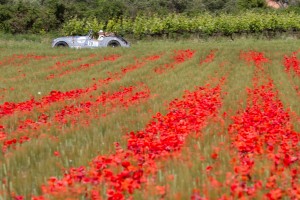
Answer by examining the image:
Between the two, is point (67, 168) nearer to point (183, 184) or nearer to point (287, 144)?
point (183, 184)

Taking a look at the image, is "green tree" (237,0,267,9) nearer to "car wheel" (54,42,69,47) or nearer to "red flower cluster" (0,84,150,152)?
"car wheel" (54,42,69,47)

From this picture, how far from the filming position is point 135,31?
43969 millimetres

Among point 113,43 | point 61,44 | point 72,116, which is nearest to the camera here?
point 72,116

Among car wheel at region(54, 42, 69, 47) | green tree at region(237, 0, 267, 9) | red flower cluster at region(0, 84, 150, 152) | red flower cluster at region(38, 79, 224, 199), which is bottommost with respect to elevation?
red flower cluster at region(0, 84, 150, 152)

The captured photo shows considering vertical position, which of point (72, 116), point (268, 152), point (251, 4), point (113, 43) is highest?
point (251, 4)

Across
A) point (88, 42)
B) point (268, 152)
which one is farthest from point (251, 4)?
point (268, 152)

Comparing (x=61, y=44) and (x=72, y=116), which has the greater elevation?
(x=61, y=44)

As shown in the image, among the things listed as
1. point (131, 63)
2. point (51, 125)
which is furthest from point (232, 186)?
point (131, 63)

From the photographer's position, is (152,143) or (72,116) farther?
(72,116)

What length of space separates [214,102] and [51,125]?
3.12m

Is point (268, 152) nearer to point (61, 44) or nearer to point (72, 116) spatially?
point (72, 116)

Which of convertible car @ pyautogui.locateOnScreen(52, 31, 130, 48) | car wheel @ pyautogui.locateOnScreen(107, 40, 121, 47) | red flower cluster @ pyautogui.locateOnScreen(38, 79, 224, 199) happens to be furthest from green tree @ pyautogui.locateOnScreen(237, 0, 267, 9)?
red flower cluster @ pyautogui.locateOnScreen(38, 79, 224, 199)

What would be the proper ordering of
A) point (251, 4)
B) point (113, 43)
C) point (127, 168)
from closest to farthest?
point (127, 168) → point (113, 43) → point (251, 4)

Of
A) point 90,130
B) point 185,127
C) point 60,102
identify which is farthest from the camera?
point 60,102
